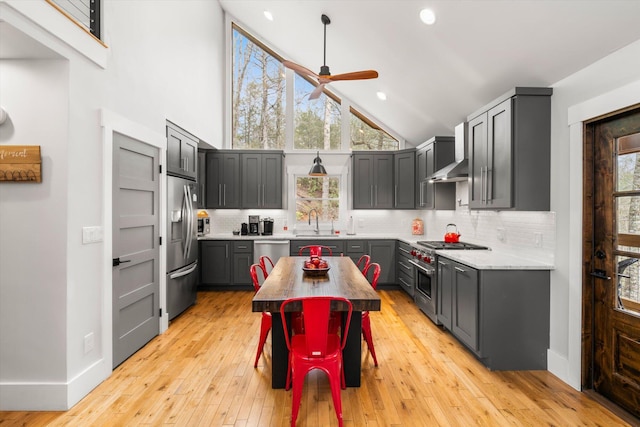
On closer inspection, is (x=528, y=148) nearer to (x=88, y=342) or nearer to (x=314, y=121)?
(x=88, y=342)

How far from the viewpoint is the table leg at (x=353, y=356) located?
8.65ft

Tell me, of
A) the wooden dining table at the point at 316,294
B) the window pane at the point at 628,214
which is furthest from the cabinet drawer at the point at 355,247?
the window pane at the point at 628,214

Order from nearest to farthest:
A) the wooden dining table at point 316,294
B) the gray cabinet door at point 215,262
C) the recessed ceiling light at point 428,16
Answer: the wooden dining table at point 316,294 < the recessed ceiling light at point 428,16 < the gray cabinet door at point 215,262

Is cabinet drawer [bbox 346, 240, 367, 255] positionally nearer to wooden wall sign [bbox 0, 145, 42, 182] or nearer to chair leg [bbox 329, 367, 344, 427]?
chair leg [bbox 329, 367, 344, 427]

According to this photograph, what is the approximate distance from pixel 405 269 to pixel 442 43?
3.23m

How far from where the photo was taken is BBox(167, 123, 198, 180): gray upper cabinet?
4109 millimetres

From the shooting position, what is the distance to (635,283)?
88.3 inches

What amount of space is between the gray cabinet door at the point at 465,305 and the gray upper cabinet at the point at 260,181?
11.6ft

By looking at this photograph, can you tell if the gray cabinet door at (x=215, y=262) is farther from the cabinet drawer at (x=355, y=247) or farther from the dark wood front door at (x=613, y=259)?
the dark wood front door at (x=613, y=259)

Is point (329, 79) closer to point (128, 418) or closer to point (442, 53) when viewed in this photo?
point (442, 53)

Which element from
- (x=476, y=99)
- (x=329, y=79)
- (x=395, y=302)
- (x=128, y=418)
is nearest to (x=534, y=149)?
(x=476, y=99)

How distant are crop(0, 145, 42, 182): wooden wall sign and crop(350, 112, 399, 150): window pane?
5009 mm

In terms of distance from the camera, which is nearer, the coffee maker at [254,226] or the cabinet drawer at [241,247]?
the cabinet drawer at [241,247]

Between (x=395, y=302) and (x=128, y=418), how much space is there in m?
3.68
